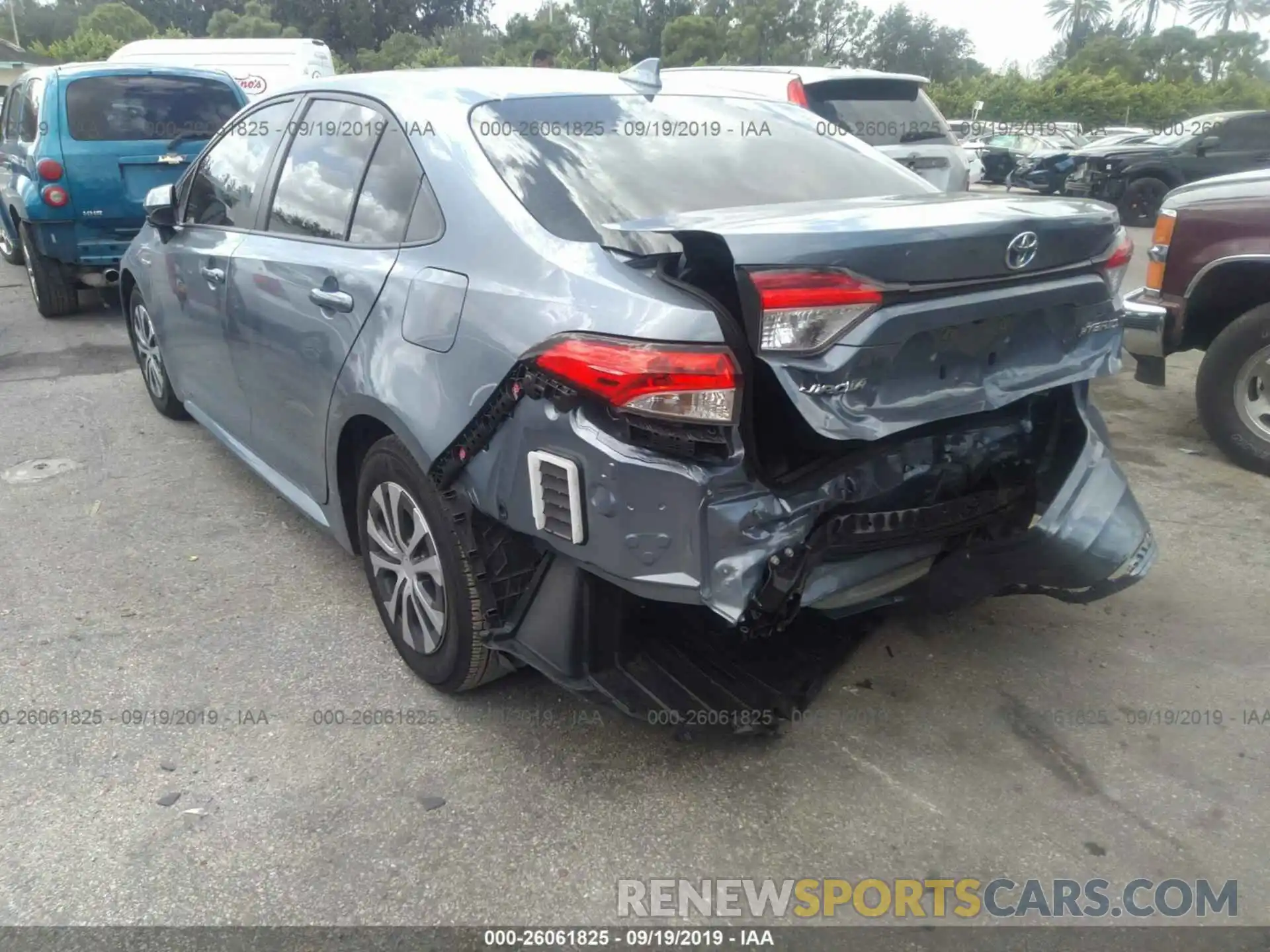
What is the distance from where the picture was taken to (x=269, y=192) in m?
3.56

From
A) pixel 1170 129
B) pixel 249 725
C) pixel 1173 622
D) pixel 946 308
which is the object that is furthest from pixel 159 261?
pixel 1170 129

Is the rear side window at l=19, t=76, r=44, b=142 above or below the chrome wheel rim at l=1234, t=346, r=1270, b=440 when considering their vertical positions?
above

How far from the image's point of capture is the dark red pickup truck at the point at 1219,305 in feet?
15.0

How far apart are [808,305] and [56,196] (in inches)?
284

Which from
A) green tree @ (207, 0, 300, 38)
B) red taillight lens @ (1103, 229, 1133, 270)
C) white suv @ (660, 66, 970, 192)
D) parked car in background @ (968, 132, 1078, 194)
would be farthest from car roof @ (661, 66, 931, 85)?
green tree @ (207, 0, 300, 38)

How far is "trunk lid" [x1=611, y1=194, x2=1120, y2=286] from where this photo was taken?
2092 millimetres

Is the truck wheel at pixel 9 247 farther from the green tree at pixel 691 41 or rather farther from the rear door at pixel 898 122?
the green tree at pixel 691 41

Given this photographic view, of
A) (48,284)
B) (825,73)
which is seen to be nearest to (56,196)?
(48,284)

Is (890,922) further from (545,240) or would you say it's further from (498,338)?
(545,240)

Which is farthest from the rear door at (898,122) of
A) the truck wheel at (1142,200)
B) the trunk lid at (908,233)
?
the truck wheel at (1142,200)

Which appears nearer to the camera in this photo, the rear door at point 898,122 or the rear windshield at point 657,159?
the rear windshield at point 657,159

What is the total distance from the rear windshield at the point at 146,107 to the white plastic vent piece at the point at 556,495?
690 centimetres

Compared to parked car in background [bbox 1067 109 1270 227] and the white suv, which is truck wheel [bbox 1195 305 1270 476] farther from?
parked car in background [bbox 1067 109 1270 227]

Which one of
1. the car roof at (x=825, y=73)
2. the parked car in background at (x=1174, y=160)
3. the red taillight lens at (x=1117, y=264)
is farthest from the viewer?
the parked car in background at (x=1174, y=160)
